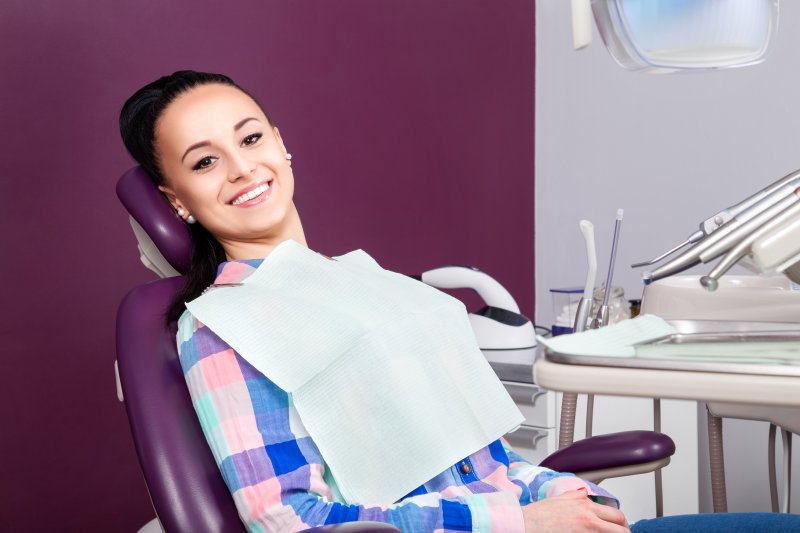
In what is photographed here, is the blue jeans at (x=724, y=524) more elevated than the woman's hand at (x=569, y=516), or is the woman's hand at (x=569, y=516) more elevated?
the woman's hand at (x=569, y=516)

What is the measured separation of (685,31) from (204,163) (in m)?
0.74

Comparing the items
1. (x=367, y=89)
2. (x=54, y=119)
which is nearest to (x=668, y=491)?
(x=367, y=89)

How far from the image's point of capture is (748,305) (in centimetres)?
153

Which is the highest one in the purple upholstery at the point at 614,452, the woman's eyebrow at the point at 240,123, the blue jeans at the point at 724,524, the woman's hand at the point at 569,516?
the woman's eyebrow at the point at 240,123

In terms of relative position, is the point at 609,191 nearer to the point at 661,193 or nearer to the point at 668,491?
the point at 661,193

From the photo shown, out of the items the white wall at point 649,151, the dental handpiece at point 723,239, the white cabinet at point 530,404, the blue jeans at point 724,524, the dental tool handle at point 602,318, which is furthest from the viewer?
the white wall at point 649,151

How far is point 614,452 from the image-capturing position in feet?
4.19

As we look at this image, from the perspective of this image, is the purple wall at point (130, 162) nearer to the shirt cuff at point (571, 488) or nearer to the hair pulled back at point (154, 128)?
the hair pulled back at point (154, 128)

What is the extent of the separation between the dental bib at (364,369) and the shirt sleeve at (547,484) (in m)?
0.07

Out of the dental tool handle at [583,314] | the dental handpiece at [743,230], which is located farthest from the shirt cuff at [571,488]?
the dental tool handle at [583,314]

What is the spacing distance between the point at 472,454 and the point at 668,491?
4.05 feet

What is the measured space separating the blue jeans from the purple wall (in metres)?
1.25

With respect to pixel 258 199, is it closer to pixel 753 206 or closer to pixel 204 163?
pixel 204 163

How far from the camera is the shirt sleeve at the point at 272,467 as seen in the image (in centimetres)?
108
